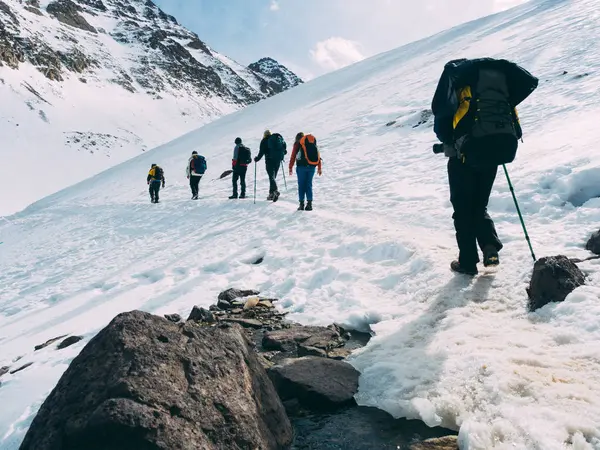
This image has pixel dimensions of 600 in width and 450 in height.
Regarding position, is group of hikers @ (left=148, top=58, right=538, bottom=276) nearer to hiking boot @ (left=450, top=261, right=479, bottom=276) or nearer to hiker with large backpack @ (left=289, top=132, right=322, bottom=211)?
hiking boot @ (left=450, top=261, right=479, bottom=276)

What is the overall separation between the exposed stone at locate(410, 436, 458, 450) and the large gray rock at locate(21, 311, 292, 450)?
1.02 meters

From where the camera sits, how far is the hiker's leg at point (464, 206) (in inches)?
214

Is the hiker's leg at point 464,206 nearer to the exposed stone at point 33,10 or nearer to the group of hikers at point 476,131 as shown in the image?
the group of hikers at point 476,131

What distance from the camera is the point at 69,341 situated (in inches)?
A: 266

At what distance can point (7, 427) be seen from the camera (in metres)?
4.41

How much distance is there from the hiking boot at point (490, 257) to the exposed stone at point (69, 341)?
6.04 meters

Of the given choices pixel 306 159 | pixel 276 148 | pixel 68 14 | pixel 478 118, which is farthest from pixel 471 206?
pixel 68 14

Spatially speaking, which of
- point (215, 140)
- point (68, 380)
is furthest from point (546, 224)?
point (215, 140)

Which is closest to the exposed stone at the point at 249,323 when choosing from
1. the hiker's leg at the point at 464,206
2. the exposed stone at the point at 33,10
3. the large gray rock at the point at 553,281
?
the hiker's leg at the point at 464,206

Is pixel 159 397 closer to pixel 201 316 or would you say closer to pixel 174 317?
pixel 201 316

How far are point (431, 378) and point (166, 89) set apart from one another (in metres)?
121

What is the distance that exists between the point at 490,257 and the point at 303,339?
8.44 feet

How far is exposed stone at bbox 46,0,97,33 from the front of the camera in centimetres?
11944

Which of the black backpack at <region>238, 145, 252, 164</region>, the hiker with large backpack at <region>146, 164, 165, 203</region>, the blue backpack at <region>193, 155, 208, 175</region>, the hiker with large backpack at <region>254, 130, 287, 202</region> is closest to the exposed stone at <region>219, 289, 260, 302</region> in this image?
the hiker with large backpack at <region>254, 130, 287, 202</region>
